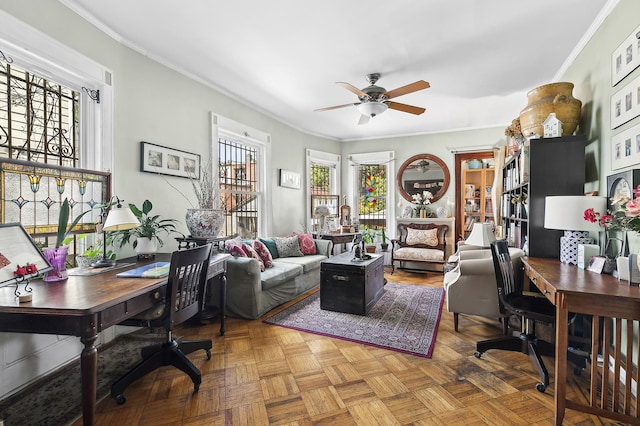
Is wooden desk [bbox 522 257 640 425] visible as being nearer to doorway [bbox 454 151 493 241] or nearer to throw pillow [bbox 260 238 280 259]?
throw pillow [bbox 260 238 280 259]

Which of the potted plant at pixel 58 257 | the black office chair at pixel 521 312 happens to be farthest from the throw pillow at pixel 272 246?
the black office chair at pixel 521 312

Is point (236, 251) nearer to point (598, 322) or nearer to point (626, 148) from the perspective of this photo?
point (598, 322)

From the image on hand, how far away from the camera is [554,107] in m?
2.74

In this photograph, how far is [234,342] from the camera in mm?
2705

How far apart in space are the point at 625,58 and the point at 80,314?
3.56 metres

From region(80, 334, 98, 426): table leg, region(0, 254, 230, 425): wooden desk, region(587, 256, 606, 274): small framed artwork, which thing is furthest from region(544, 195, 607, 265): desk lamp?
region(80, 334, 98, 426): table leg

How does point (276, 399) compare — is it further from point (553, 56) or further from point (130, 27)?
point (553, 56)

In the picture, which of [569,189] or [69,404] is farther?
[569,189]

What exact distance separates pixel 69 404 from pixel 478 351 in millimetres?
2832

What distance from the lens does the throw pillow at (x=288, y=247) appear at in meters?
4.52

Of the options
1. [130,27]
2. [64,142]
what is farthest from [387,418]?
[130,27]

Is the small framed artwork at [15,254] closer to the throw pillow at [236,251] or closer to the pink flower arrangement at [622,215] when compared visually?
the throw pillow at [236,251]

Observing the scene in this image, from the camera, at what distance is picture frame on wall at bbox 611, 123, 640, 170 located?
1.95 m

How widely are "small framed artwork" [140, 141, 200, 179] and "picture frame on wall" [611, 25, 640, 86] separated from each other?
3.85 m
